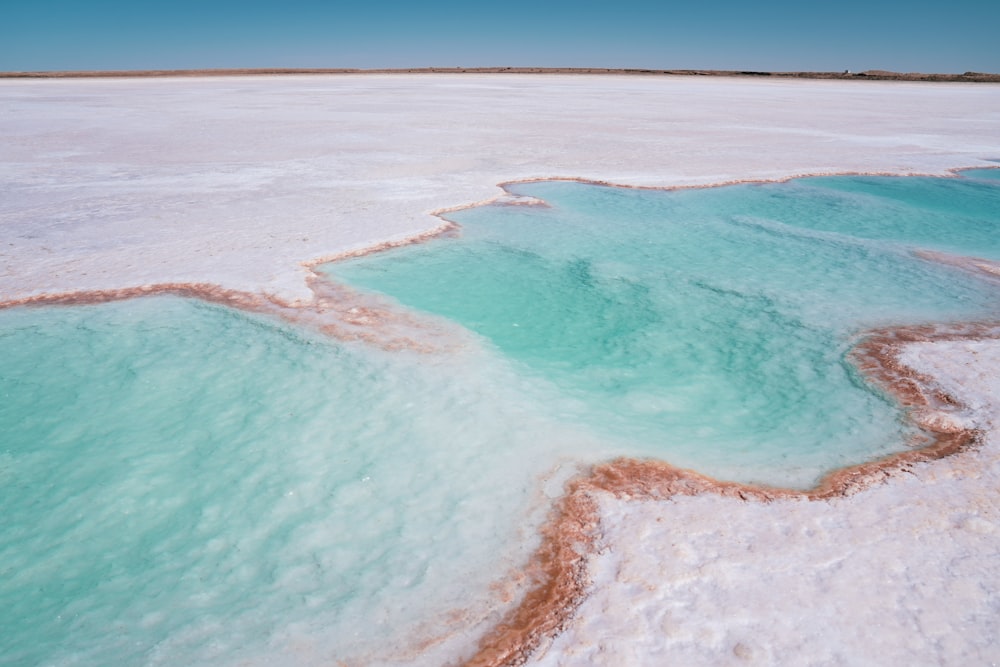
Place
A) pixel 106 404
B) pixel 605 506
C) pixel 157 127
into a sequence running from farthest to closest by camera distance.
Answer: pixel 157 127
pixel 106 404
pixel 605 506

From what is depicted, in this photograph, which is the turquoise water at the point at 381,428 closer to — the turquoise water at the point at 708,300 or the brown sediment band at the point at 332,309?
the turquoise water at the point at 708,300

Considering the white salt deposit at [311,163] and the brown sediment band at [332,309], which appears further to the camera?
the white salt deposit at [311,163]

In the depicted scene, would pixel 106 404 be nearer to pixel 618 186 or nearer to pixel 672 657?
pixel 672 657

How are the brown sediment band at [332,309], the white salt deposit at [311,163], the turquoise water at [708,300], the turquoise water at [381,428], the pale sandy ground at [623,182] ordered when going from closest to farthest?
the pale sandy ground at [623,182] → the turquoise water at [381,428] → the turquoise water at [708,300] → the brown sediment band at [332,309] → the white salt deposit at [311,163]

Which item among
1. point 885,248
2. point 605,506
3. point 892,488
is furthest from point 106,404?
Answer: point 885,248

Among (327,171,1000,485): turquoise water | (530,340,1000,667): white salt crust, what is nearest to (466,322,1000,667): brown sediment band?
(530,340,1000,667): white salt crust

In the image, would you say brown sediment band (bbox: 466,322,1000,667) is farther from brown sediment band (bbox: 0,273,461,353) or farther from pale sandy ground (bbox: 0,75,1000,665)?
brown sediment band (bbox: 0,273,461,353)

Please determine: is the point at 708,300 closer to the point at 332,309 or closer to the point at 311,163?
the point at 332,309

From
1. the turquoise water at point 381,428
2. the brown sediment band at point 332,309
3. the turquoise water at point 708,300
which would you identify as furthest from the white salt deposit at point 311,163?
the turquoise water at point 708,300
